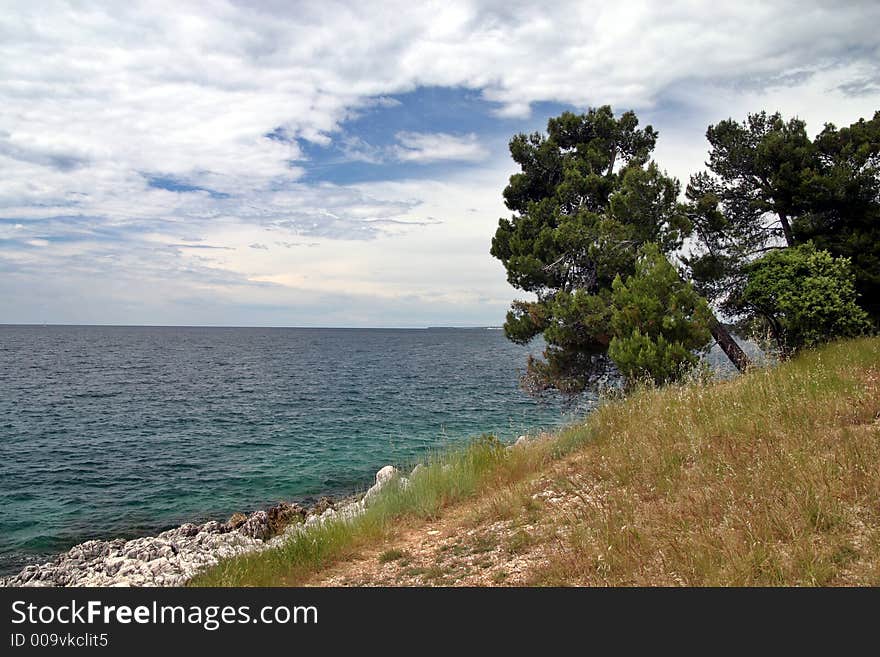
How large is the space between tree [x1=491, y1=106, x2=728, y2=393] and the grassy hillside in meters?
8.70

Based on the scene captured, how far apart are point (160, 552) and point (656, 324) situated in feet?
50.1

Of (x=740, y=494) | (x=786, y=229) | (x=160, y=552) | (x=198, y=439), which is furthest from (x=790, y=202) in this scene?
(x=198, y=439)

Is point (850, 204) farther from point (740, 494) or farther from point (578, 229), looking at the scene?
point (740, 494)

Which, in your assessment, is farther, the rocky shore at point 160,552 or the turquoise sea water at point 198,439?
the turquoise sea water at point 198,439

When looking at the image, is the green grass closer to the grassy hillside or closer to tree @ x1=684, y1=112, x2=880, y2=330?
the grassy hillside

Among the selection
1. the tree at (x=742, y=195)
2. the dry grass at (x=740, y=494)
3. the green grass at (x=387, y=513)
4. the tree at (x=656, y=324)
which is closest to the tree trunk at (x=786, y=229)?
the tree at (x=742, y=195)

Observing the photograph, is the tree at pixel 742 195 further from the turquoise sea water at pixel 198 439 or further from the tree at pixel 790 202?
the turquoise sea water at pixel 198 439

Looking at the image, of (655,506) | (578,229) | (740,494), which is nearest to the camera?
(740,494)

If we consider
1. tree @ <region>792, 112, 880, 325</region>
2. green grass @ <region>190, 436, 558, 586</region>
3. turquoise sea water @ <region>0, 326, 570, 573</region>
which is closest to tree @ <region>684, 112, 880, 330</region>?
tree @ <region>792, 112, 880, 325</region>

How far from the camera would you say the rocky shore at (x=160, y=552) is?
1196 cm

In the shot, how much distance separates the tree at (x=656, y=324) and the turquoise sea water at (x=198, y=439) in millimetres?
2868

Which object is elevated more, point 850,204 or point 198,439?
point 850,204

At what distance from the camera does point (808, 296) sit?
15477 millimetres

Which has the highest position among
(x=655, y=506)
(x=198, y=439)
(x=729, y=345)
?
(x=729, y=345)
